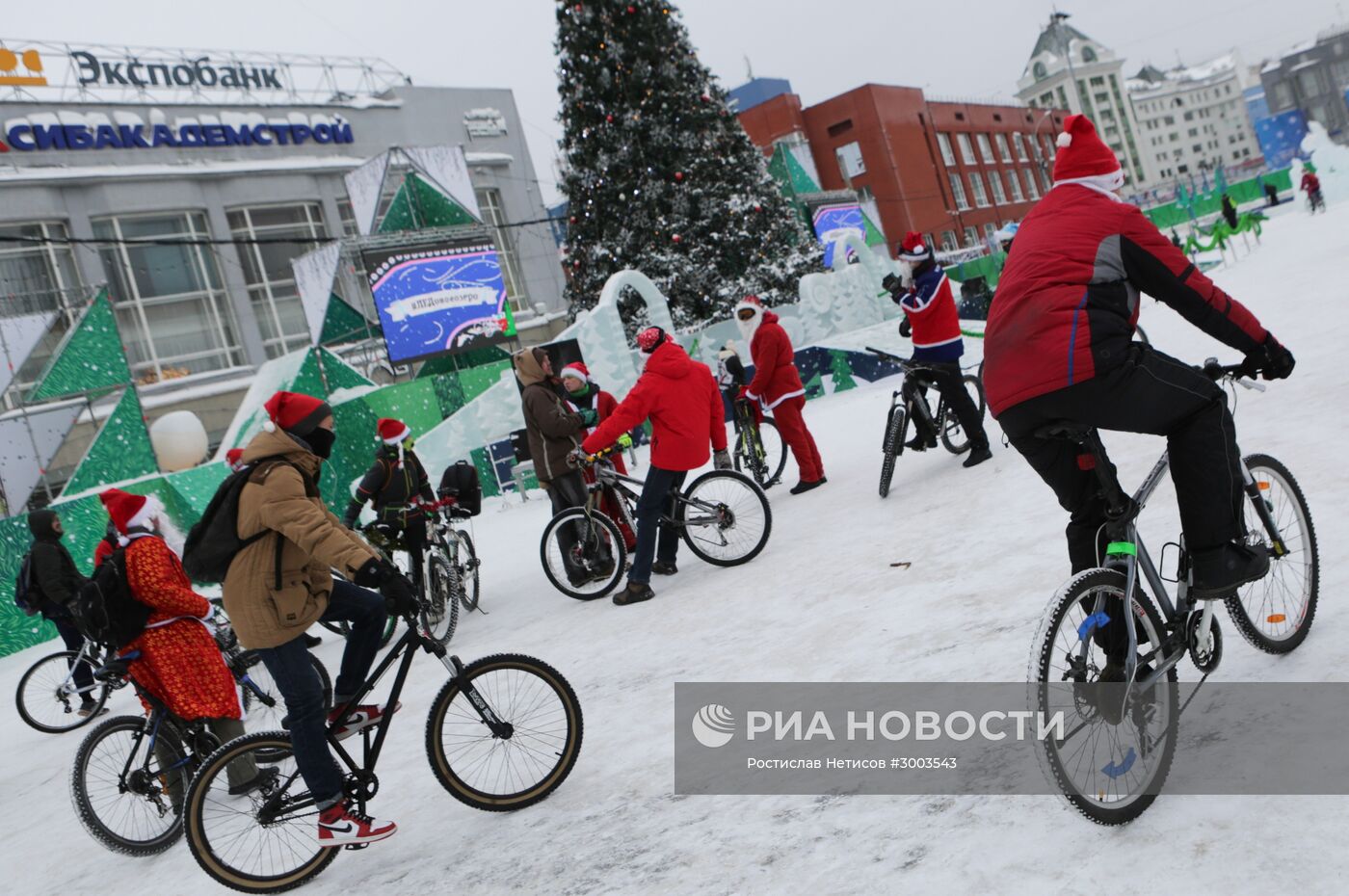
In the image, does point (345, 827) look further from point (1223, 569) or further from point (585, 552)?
point (585, 552)

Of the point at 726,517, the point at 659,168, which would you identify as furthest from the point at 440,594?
the point at 659,168

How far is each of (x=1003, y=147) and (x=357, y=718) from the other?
7636 centimetres

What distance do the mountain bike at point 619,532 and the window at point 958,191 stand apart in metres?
59.6

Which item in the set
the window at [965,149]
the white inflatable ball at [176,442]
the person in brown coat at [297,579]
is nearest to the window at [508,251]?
the white inflatable ball at [176,442]

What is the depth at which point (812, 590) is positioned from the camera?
252 inches

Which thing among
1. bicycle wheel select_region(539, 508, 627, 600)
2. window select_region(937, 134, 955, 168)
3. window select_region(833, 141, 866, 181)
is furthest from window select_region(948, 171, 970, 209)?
bicycle wheel select_region(539, 508, 627, 600)

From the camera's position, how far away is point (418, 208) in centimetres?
2203

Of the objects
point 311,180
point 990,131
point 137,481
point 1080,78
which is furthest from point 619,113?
point 1080,78

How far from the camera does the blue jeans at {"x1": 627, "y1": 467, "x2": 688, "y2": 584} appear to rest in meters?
7.43

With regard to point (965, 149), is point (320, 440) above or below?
below

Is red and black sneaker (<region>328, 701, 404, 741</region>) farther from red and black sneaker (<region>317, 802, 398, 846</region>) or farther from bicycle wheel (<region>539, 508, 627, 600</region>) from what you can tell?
bicycle wheel (<region>539, 508, 627, 600</region>)

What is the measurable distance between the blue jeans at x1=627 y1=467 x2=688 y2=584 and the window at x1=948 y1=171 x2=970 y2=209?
59956mm

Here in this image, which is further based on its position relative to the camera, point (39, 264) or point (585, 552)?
point (39, 264)

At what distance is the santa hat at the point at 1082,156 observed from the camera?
316 cm
